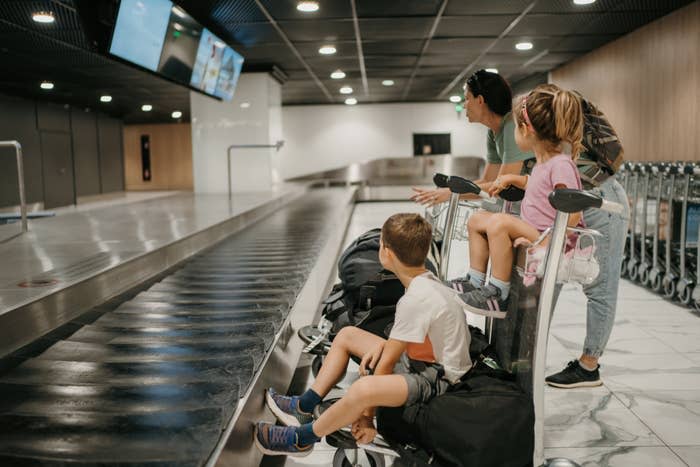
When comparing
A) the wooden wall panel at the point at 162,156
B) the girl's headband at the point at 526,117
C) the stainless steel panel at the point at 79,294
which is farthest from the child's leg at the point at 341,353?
the wooden wall panel at the point at 162,156

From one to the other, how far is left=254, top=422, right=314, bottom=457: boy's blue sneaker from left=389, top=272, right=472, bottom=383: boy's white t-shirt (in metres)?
0.42

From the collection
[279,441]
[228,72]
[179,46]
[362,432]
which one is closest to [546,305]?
[362,432]

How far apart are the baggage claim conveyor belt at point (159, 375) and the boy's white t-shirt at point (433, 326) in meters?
0.55

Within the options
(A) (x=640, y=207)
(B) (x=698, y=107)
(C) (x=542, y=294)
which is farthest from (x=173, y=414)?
(B) (x=698, y=107)

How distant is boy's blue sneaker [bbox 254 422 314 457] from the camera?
1824 mm

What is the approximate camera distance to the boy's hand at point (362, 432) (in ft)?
5.85

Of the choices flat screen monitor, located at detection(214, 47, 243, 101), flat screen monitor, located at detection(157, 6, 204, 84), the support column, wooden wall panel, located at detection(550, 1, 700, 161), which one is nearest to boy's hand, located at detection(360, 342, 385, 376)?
flat screen monitor, located at detection(157, 6, 204, 84)

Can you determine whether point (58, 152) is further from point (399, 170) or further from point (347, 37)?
point (347, 37)

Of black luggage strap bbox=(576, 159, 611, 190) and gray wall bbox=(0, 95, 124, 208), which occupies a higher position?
gray wall bbox=(0, 95, 124, 208)

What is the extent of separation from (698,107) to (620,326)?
3753 mm

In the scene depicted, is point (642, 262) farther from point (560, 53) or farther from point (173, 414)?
point (560, 53)

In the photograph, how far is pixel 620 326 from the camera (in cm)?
409

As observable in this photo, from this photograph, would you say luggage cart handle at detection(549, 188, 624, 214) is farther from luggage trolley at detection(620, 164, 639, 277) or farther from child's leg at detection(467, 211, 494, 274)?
luggage trolley at detection(620, 164, 639, 277)

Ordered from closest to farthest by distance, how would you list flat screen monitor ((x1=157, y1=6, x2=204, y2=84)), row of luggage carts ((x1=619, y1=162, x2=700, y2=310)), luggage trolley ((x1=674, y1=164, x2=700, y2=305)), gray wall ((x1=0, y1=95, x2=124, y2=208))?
luggage trolley ((x1=674, y1=164, x2=700, y2=305)) < row of luggage carts ((x1=619, y1=162, x2=700, y2=310)) < flat screen monitor ((x1=157, y1=6, x2=204, y2=84)) < gray wall ((x1=0, y1=95, x2=124, y2=208))
